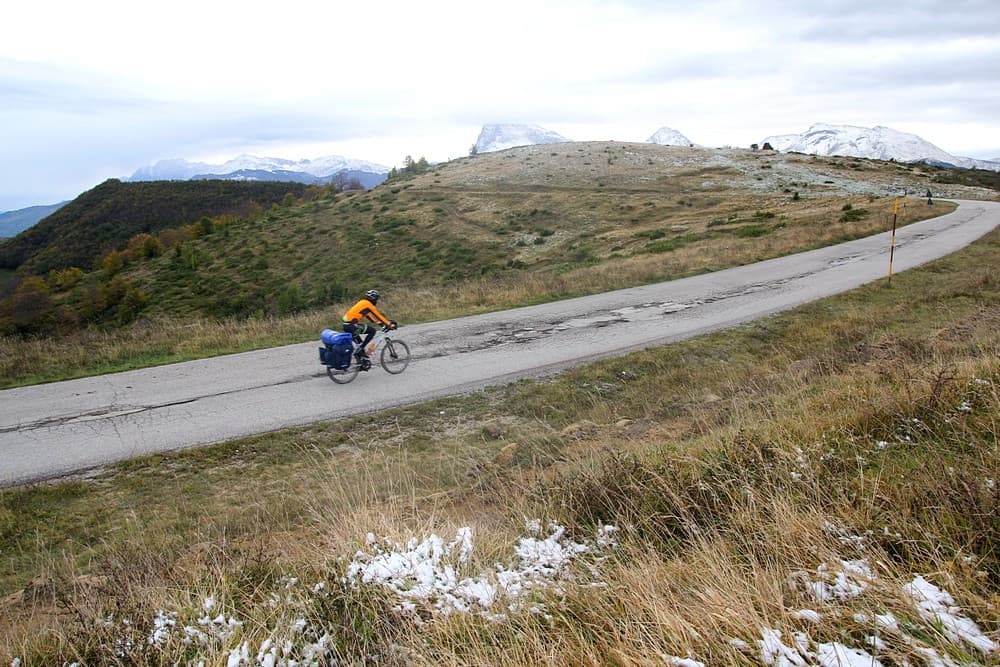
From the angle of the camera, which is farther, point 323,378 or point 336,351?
point 323,378

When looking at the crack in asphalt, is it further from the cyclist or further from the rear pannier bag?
the cyclist

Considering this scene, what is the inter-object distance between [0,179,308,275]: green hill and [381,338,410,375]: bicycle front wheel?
353ft

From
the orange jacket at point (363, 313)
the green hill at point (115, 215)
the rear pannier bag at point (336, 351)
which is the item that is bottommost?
the rear pannier bag at point (336, 351)

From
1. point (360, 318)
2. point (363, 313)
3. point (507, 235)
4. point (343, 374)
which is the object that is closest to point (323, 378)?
point (343, 374)

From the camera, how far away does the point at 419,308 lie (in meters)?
15.6

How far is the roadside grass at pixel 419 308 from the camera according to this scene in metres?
11.2

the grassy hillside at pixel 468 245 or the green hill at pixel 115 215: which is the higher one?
the green hill at pixel 115 215

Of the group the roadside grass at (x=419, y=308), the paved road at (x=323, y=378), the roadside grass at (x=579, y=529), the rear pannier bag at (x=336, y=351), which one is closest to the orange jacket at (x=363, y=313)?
the rear pannier bag at (x=336, y=351)

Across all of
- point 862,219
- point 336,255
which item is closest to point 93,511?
point 862,219

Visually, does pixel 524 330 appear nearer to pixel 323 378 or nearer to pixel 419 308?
pixel 419 308

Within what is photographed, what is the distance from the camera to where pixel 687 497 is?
11.9 ft

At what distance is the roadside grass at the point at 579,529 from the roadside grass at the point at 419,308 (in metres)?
5.92

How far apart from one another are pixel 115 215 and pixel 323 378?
12870cm

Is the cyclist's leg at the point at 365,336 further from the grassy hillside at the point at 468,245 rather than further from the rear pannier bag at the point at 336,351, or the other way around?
the grassy hillside at the point at 468,245
